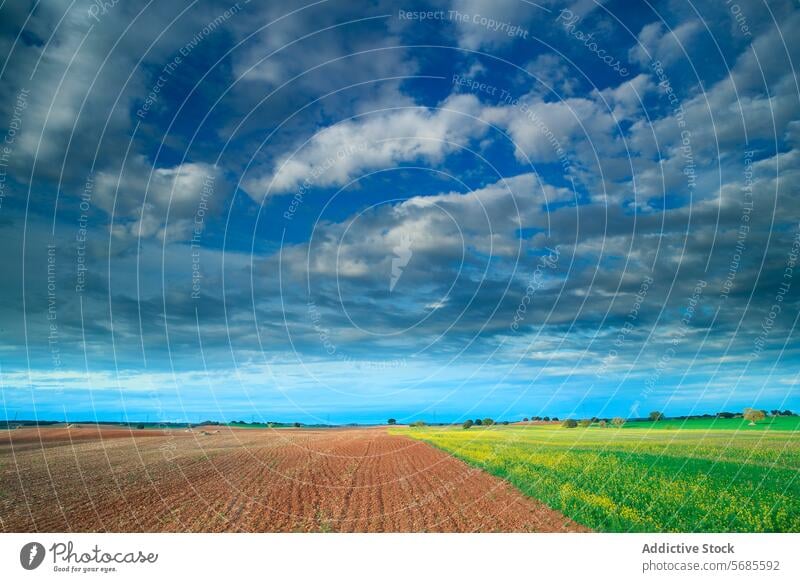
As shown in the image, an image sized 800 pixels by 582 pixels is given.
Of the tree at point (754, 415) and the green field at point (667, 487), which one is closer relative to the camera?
the green field at point (667, 487)

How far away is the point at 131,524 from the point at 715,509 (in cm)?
2338

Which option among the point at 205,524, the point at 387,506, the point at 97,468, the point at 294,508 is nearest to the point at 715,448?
the point at 387,506

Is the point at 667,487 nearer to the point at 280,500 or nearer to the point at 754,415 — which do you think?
the point at 280,500

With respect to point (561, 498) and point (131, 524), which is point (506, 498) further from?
point (131, 524)
